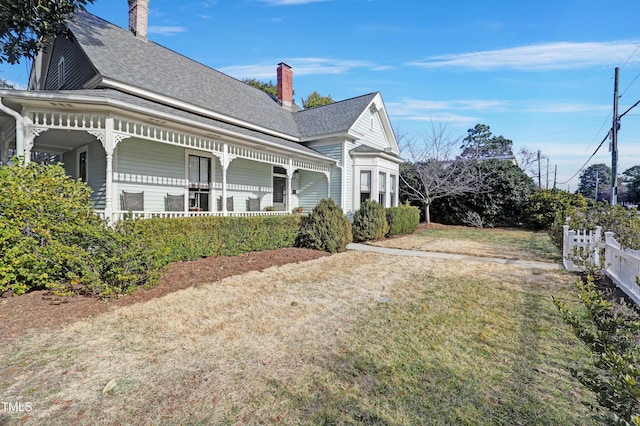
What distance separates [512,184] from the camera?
18766 millimetres

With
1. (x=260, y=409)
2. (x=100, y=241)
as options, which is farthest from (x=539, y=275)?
(x=100, y=241)

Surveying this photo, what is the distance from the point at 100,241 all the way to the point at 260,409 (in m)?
4.17

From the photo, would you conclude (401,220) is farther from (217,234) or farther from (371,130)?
(217,234)

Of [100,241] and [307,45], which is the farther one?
[307,45]

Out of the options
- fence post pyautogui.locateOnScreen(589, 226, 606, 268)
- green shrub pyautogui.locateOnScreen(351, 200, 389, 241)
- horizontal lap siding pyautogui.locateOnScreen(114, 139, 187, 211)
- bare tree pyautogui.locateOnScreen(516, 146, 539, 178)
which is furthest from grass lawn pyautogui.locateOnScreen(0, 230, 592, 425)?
bare tree pyautogui.locateOnScreen(516, 146, 539, 178)

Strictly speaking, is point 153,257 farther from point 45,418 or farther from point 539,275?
point 539,275

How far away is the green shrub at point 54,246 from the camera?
4621 millimetres

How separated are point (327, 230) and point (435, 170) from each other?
43.3 feet

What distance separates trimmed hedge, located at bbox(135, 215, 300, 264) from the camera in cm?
696

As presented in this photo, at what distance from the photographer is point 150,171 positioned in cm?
963

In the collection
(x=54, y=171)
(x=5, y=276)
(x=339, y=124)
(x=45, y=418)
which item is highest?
(x=339, y=124)

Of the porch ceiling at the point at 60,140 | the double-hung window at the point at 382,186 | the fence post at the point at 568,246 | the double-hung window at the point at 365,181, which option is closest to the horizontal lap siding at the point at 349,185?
the double-hung window at the point at 365,181

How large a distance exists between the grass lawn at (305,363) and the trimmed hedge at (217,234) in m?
2.08

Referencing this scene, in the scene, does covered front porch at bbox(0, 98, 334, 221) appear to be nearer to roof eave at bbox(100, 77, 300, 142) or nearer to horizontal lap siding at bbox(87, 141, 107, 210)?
horizontal lap siding at bbox(87, 141, 107, 210)
